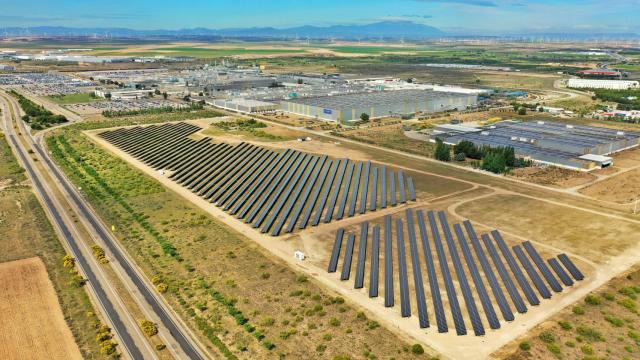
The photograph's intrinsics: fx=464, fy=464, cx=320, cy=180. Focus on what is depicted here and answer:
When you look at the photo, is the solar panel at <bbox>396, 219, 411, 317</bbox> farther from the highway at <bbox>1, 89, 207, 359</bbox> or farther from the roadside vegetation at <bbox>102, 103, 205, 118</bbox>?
the roadside vegetation at <bbox>102, 103, 205, 118</bbox>

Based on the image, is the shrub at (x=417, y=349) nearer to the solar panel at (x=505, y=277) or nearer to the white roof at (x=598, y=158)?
the solar panel at (x=505, y=277)

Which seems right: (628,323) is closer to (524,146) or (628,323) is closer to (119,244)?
(119,244)

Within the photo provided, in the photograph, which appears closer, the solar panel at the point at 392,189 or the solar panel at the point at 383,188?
the solar panel at the point at 383,188

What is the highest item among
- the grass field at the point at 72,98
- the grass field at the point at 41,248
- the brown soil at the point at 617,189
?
the grass field at the point at 72,98

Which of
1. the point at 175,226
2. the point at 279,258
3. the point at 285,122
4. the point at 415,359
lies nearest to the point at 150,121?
the point at 285,122

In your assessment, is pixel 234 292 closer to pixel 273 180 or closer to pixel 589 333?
pixel 589 333

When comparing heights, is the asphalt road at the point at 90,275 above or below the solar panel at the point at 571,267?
below

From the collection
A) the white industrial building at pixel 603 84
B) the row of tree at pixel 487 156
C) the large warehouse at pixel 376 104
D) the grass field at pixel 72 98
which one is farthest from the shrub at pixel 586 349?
the white industrial building at pixel 603 84

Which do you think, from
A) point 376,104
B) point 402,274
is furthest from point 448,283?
A: point 376,104
